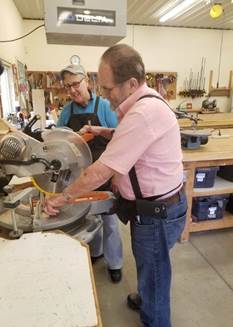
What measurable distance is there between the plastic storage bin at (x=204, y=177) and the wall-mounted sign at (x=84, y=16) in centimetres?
137

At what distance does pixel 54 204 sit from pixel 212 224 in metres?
1.82

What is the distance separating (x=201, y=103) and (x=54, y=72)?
3422mm

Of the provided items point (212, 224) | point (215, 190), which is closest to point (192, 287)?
point (212, 224)

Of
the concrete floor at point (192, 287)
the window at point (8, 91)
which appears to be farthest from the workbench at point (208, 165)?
the window at point (8, 91)

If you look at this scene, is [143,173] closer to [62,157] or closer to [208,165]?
[62,157]

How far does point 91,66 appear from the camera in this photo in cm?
577

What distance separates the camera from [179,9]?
494 cm

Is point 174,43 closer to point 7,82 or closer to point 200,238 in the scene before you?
point 7,82

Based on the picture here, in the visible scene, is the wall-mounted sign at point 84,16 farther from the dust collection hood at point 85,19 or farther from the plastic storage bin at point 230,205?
the plastic storage bin at point 230,205

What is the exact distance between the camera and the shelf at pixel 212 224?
2.45 meters

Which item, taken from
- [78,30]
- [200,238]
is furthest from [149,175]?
[200,238]

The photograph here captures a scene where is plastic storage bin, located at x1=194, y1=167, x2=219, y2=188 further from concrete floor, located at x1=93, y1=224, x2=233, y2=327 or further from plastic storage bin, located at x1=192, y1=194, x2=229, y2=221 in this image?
concrete floor, located at x1=93, y1=224, x2=233, y2=327

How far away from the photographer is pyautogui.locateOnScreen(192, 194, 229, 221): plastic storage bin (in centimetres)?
244

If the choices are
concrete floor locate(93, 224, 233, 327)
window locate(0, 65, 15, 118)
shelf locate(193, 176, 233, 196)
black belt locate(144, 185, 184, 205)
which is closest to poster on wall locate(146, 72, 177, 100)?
window locate(0, 65, 15, 118)
